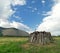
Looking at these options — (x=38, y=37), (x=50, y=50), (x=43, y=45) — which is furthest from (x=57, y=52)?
(x=38, y=37)

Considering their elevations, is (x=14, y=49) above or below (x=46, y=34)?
below

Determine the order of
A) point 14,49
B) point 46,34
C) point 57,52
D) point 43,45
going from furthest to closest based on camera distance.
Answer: point 46,34
point 43,45
point 14,49
point 57,52

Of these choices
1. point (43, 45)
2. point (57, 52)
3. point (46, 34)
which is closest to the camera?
point (57, 52)

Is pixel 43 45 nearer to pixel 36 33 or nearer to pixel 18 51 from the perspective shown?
pixel 36 33

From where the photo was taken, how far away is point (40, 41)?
50.1 meters

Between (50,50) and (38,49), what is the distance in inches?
118

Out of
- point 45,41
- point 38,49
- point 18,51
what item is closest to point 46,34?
point 45,41

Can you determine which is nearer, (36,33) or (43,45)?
(43,45)

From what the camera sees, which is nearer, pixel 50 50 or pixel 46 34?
pixel 50 50

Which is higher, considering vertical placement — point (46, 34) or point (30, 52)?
point (46, 34)

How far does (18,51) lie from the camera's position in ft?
137

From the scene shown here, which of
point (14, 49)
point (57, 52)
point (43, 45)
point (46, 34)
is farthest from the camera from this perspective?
point (46, 34)

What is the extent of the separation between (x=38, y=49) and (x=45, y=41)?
7.40 metres

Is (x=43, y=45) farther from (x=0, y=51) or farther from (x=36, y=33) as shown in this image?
(x=0, y=51)
